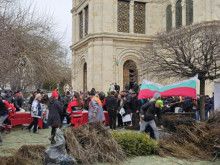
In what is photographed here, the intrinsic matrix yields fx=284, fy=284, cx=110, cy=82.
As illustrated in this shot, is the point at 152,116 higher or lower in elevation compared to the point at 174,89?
lower

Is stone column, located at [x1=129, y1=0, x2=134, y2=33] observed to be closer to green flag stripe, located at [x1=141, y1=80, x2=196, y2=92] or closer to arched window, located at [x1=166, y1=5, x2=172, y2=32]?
arched window, located at [x1=166, y1=5, x2=172, y2=32]

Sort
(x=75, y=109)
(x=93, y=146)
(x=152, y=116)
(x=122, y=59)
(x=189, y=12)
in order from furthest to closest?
(x=122, y=59), (x=189, y=12), (x=75, y=109), (x=152, y=116), (x=93, y=146)

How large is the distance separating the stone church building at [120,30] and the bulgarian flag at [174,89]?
44.6ft

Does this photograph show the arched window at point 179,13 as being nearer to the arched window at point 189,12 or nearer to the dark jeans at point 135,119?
the arched window at point 189,12

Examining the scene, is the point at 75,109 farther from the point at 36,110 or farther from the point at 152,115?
the point at 152,115

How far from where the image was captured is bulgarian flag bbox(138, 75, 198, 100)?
12.4 metres

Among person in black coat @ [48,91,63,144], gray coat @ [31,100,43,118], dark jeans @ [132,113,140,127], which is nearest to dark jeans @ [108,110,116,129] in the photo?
dark jeans @ [132,113,140,127]

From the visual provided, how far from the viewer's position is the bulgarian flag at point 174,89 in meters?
12.4

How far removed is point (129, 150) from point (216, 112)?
3.60m

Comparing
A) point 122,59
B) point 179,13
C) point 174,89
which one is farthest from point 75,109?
point 179,13

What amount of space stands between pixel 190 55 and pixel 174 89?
3.25 meters

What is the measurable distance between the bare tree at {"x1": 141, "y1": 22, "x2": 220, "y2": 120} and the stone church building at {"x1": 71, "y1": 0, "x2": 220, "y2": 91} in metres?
10.6

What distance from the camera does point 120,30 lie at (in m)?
30.5

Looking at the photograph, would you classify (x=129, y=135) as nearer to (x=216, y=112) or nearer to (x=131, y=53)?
(x=216, y=112)
